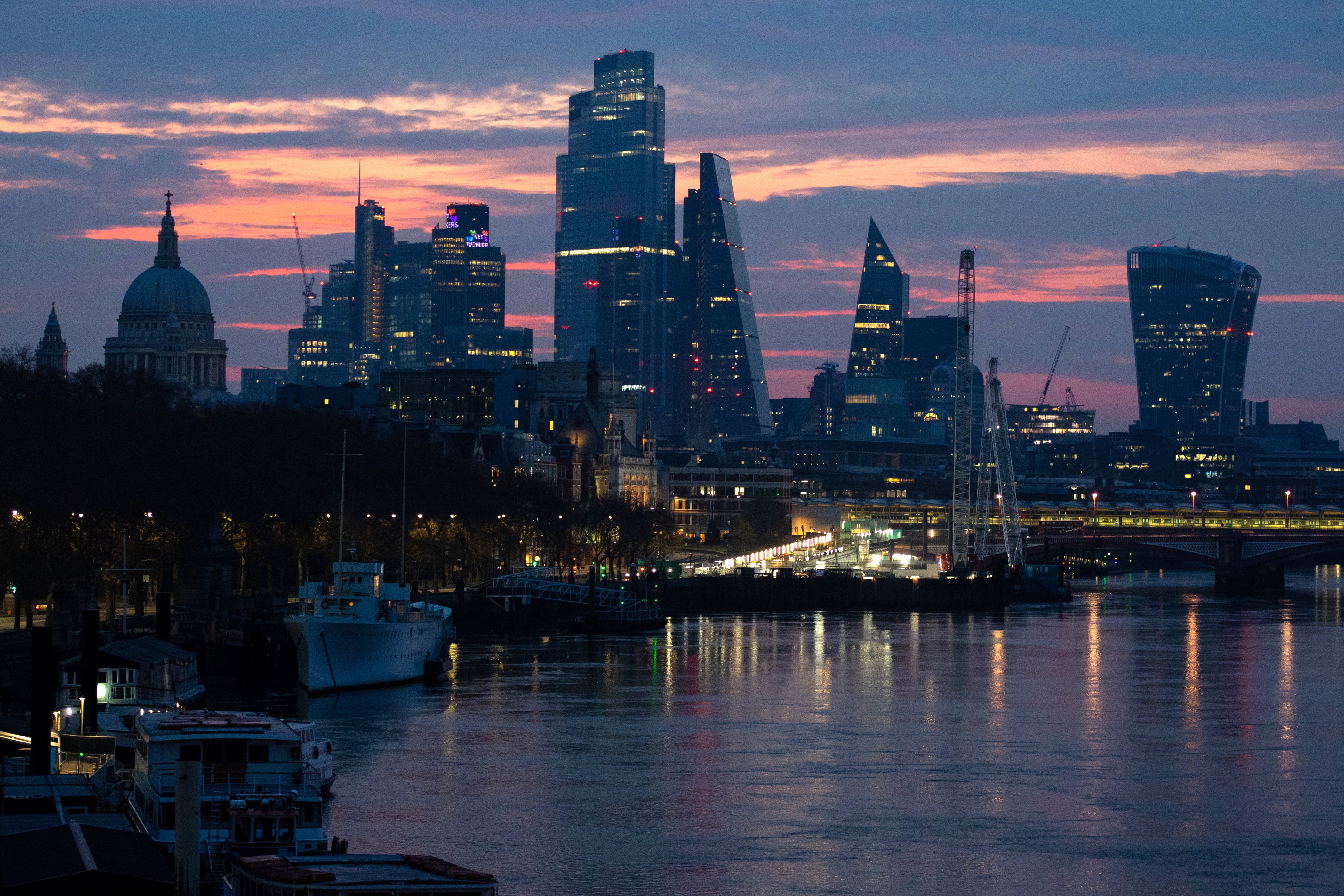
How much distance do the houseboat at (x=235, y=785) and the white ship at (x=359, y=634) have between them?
32.9 meters

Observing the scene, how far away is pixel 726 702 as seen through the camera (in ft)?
277

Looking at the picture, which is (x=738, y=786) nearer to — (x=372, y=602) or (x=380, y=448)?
(x=372, y=602)

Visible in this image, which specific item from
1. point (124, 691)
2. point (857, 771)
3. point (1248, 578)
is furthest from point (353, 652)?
point (1248, 578)

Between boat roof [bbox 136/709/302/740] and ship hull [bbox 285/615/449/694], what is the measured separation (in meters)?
32.8

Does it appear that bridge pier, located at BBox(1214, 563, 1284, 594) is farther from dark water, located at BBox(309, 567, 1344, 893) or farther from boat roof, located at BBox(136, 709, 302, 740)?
boat roof, located at BBox(136, 709, 302, 740)

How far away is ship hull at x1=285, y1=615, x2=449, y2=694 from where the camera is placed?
280 ft

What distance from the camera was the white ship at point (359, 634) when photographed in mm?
85750

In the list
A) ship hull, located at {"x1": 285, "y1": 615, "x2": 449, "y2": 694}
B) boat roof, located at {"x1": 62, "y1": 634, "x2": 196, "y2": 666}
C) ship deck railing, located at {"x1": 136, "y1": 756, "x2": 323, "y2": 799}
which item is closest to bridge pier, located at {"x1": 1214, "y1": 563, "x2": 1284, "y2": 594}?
ship hull, located at {"x1": 285, "y1": 615, "x2": 449, "y2": 694}

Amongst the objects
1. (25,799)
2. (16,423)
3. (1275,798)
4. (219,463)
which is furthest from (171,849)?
(16,423)

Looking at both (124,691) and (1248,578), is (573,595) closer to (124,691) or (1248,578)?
(124,691)

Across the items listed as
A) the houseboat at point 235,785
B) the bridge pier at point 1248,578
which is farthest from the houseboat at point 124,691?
the bridge pier at point 1248,578

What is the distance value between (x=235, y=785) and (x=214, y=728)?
1959 millimetres

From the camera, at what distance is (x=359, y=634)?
3435 inches

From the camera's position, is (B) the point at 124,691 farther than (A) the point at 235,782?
Yes
